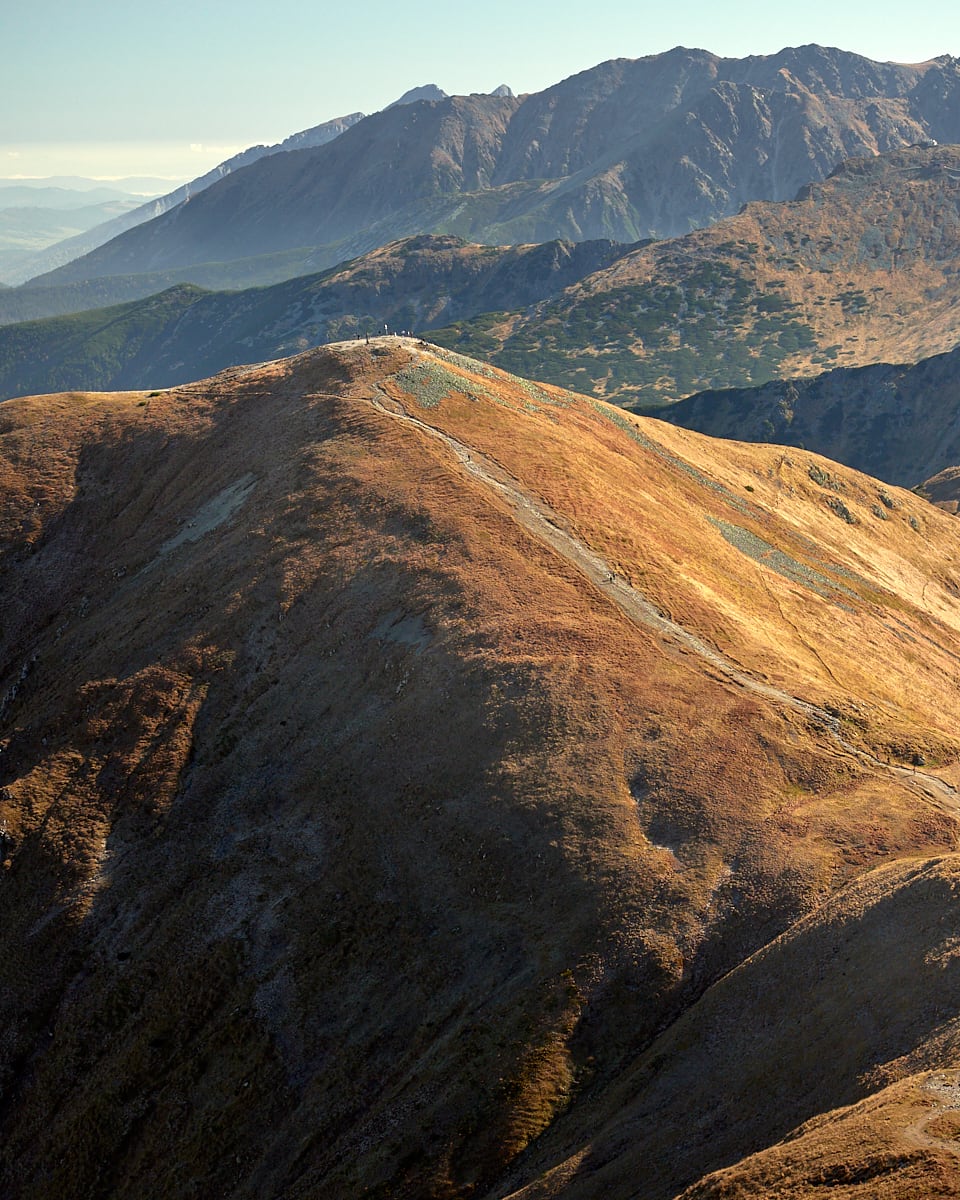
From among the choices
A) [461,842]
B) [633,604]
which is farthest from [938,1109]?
[633,604]

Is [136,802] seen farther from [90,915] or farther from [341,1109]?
[341,1109]

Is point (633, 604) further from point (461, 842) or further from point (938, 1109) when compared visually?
point (938, 1109)

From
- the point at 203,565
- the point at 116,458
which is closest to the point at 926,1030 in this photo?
the point at 203,565

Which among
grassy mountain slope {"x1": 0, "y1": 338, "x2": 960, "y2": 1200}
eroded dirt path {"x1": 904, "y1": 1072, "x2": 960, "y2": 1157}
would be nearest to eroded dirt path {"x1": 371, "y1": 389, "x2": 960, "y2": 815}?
grassy mountain slope {"x1": 0, "y1": 338, "x2": 960, "y2": 1200}

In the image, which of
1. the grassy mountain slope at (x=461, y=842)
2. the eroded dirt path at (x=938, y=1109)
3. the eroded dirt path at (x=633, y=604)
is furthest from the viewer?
the eroded dirt path at (x=633, y=604)

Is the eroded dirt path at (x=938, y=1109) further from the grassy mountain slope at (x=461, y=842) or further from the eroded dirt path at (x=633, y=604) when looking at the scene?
the eroded dirt path at (x=633, y=604)

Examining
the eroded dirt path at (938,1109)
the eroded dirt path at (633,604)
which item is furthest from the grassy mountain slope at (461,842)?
the eroded dirt path at (633,604)
